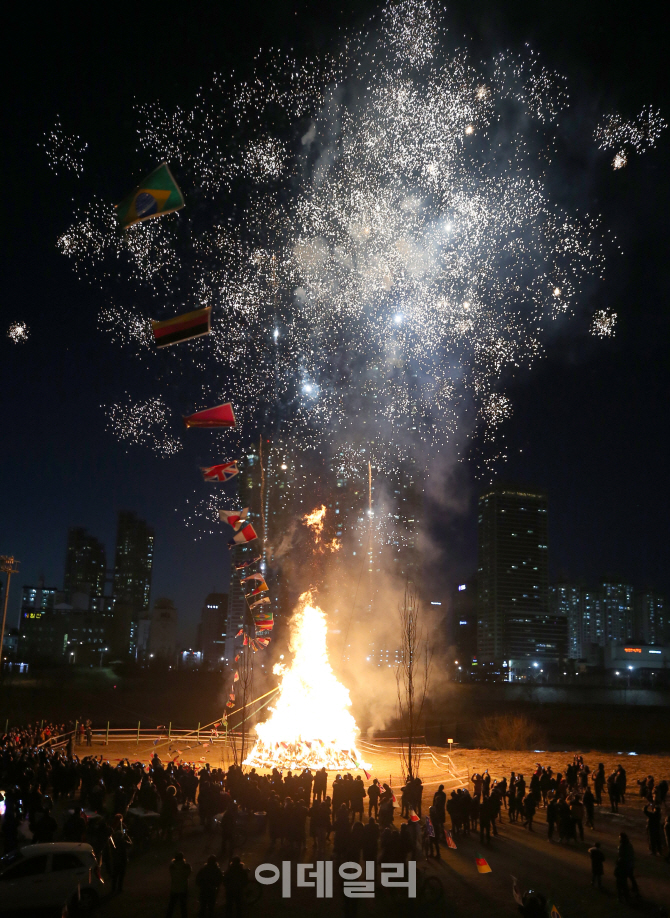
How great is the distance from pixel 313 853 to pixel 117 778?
6.12 meters

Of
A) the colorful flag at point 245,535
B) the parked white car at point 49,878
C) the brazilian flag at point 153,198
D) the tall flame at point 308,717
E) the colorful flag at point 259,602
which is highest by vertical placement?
the brazilian flag at point 153,198

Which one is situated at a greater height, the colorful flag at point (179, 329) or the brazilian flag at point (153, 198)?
the brazilian flag at point (153, 198)

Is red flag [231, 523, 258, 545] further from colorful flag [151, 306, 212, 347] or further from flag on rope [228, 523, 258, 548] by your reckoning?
colorful flag [151, 306, 212, 347]

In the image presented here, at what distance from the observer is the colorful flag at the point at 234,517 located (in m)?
23.5

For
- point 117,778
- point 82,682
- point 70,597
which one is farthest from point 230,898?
point 70,597

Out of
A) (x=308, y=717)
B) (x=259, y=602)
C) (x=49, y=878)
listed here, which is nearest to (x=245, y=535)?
(x=259, y=602)

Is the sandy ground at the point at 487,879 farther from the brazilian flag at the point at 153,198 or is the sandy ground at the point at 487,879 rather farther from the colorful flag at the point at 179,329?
the brazilian flag at the point at 153,198

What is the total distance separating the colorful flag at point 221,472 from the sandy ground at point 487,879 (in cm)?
997

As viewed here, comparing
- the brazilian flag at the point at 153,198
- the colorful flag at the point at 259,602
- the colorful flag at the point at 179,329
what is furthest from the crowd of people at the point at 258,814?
the brazilian flag at the point at 153,198

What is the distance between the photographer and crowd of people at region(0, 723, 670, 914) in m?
11.3

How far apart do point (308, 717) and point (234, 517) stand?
798 centimetres

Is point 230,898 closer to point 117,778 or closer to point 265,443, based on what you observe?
point 117,778

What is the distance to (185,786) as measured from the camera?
17.3 meters

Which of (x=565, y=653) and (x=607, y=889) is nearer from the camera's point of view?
(x=607, y=889)
